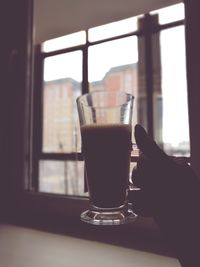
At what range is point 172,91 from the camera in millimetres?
3297

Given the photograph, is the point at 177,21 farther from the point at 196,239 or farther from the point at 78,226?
the point at 196,239

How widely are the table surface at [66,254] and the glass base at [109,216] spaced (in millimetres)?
228

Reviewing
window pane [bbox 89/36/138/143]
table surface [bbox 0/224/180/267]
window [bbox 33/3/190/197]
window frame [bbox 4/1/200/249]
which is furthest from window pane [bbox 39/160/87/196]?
table surface [bbox 0/224/180/267]

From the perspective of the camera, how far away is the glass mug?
0.53 meters

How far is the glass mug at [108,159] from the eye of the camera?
0.53 metres

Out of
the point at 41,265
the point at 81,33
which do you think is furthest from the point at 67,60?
the point at 41,265

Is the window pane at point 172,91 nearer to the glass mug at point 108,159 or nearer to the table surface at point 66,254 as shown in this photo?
the table surface at point 66,254

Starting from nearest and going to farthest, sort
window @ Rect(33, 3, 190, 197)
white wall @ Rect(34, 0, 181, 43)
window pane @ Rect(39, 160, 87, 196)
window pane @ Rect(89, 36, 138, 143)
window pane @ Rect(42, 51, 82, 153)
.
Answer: white wall @ Rect(34, 0, 181, 43) < window pane @ Rect(89, 36, 138, 143) < window @ Rect(33, 3, 190, 197) < window pane @ Rect(39, 160, 87, 196) < window pane @ Rect(42, 51, 82, 153)

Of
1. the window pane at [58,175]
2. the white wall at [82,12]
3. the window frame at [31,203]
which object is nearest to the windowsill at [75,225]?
the window frame at [31,203]

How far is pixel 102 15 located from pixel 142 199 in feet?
5.66

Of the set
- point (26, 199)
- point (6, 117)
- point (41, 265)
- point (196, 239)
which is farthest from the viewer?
point (6, 117)

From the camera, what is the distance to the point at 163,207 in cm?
50

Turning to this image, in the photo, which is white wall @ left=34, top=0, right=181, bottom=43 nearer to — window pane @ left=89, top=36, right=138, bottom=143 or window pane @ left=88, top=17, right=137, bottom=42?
window pane @ left=88, top=17, right=137, bottom=42

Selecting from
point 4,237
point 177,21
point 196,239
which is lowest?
point 4,237
